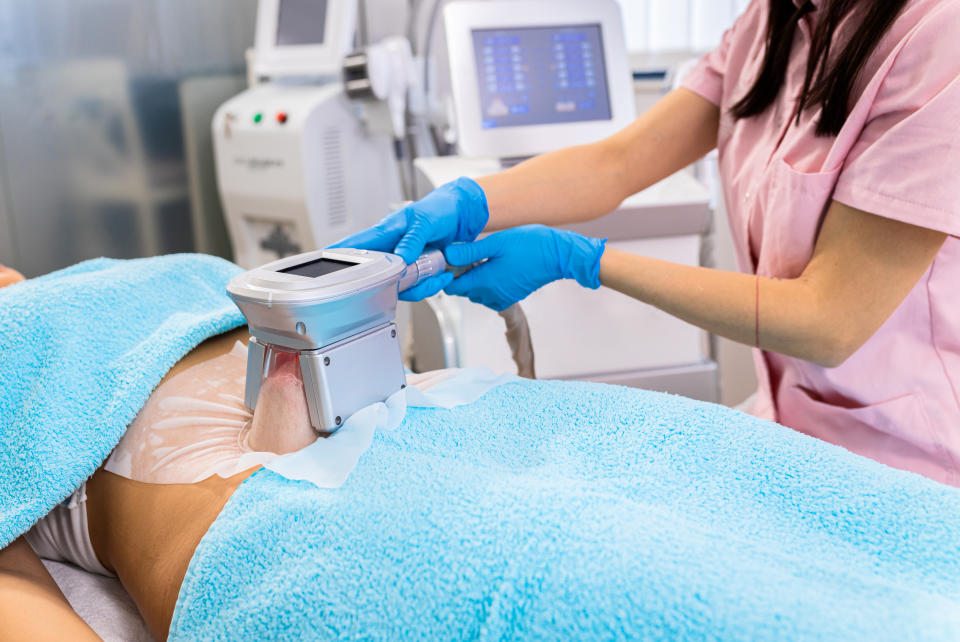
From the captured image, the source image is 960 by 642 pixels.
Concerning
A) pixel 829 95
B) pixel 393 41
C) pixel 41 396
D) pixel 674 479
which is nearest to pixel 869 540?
pixel 674 479

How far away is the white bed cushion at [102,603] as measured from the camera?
0.76 m

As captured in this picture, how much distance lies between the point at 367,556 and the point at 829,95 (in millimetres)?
703

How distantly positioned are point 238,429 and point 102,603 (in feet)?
0.73

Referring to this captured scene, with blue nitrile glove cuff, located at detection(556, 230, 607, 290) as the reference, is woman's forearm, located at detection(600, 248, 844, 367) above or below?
below

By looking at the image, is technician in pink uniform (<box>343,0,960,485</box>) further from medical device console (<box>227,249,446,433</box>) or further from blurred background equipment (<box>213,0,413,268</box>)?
blurred background equipment (<box>213,0,413,268</box>)

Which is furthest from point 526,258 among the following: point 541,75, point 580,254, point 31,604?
point 541,75

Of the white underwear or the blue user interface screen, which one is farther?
the blue user interface screen

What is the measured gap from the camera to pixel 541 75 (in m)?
1.68

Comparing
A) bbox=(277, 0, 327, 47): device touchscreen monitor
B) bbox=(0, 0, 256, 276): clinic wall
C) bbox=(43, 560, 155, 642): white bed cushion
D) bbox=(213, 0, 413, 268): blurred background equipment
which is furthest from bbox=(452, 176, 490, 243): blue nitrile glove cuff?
bbox=(0, 0, 256, 276): clinic wall

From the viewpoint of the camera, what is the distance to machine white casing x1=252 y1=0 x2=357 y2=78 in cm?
217

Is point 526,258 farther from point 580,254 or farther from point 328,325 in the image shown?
point 328,325

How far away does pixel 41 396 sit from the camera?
0.81 metres

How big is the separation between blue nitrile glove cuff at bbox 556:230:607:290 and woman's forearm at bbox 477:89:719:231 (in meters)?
0.18

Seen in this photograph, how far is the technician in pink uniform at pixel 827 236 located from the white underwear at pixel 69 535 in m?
0.45
